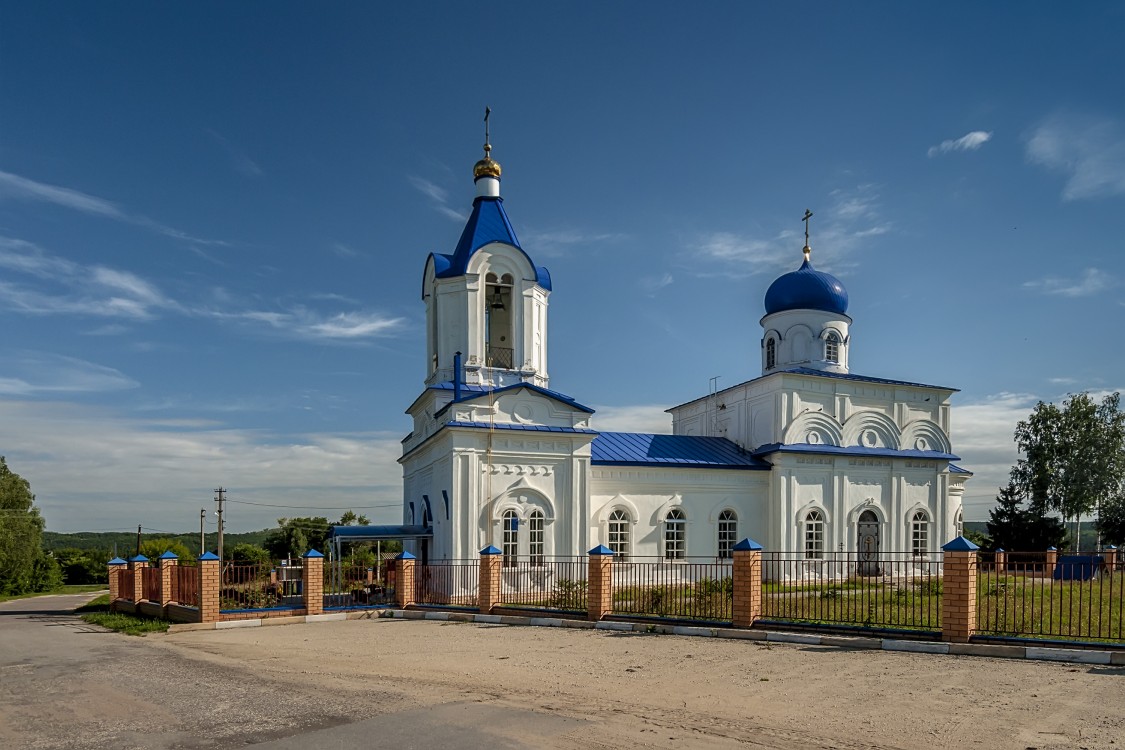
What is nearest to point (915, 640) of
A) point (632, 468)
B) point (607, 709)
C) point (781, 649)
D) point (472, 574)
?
point (781, 649)

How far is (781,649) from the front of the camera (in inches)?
440

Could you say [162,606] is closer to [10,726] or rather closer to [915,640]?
[10,726]

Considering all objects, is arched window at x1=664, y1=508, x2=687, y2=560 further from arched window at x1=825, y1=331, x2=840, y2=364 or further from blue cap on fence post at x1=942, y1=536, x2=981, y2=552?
blue cap on fence post at x1=942, y1=536, x2=981, y2=552

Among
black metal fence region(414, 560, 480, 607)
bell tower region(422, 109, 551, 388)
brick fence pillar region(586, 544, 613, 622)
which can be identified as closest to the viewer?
brick fence pillar region(586, 544, 613, 622)

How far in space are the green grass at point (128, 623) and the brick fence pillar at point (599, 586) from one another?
8.07 m

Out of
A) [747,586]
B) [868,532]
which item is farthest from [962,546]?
[868,532]

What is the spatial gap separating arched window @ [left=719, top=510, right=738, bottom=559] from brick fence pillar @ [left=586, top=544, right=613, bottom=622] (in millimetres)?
9833

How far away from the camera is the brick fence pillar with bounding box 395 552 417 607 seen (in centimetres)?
1708

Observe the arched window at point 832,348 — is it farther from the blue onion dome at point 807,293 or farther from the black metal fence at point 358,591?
the black metal fence at point 358,591

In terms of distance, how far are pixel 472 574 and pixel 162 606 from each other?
662cm

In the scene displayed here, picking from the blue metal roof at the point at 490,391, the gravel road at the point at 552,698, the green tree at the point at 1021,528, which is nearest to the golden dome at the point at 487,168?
the blue metal roof at the point at 490,391

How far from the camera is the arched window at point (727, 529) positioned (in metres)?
23.2

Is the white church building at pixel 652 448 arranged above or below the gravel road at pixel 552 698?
above

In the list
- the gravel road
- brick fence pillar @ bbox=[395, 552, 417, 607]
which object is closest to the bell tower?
brick fence pillar @ bbox=[395, 552, 417, 607]
